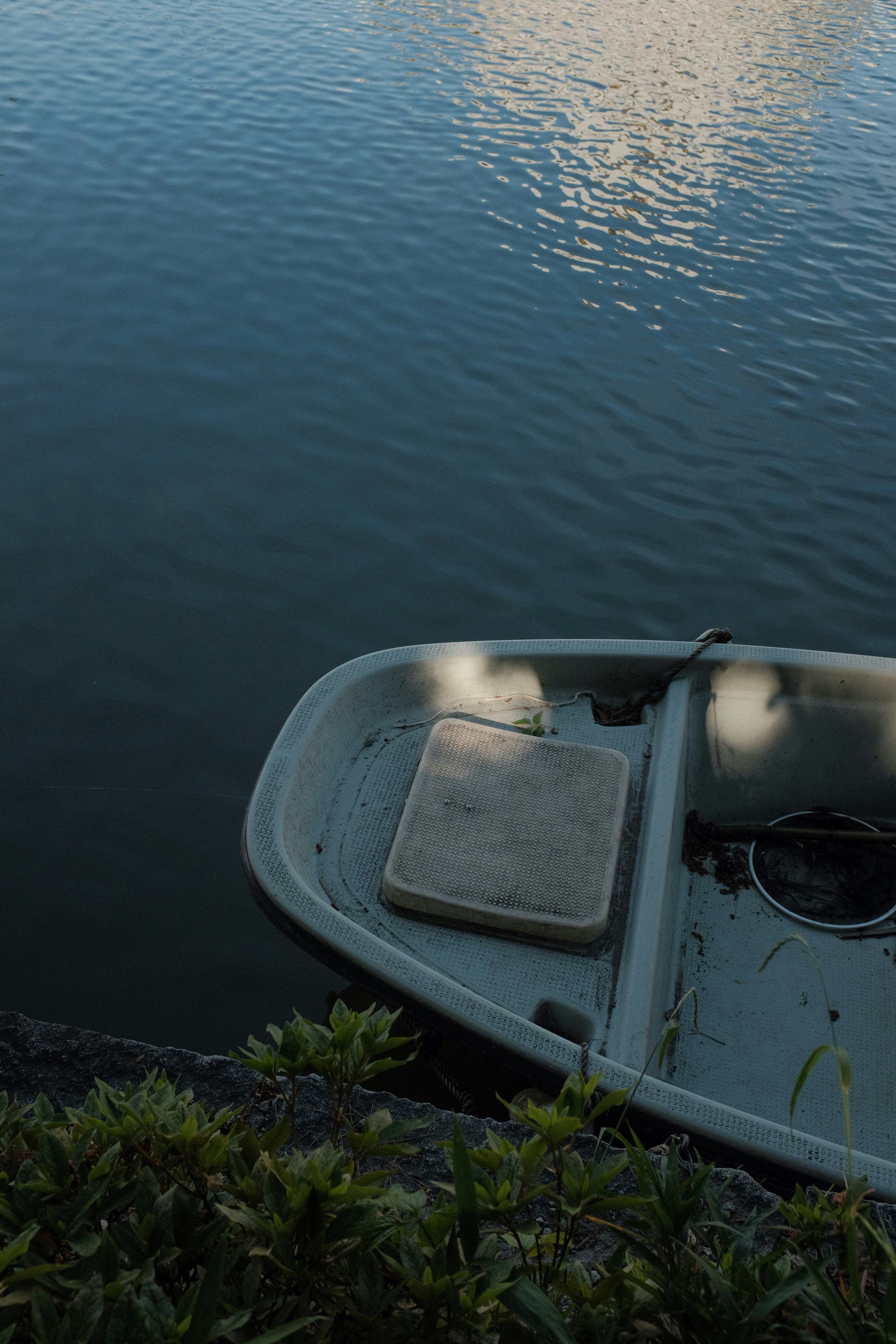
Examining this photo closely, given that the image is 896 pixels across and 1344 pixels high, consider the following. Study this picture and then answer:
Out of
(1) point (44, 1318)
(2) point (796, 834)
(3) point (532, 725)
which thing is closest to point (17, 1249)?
(1) point (44, 1318)

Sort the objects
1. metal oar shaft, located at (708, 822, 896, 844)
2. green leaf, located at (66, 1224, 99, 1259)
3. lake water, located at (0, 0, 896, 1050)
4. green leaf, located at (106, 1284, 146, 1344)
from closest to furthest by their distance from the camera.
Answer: green leaf, located at (106, 1284, 146, 1344) < green leaf, located at (66, 1224, 99, 1259) < metal oar shaft, located at (708, 822, 896, 844) < lake water, located at (0, 0, 896, 1050)

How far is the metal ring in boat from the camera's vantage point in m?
3.28

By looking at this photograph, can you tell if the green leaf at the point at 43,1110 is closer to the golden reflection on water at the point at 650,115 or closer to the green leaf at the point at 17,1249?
the green leaf at the point at 17,1249

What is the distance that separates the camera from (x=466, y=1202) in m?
0.95

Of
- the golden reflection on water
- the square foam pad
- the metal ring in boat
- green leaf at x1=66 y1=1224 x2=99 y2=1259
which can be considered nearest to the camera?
green leaf at x1=66 y1=1224 x2=99 y2=1259

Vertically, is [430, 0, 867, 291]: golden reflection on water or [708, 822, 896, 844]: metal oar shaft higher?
[430, 0, 867, 291]: golden reflection on water

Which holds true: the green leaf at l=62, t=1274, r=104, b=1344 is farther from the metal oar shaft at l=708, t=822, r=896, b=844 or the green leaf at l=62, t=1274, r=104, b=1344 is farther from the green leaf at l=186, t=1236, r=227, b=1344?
the metal oar shaft at l=708, t=822, r=896, b=844

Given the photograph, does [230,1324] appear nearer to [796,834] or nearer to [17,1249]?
[17,1249]

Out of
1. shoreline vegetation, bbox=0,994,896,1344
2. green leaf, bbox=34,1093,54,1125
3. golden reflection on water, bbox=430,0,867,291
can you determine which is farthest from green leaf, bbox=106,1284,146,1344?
golden reflection on water, bbox=430,0,867,291

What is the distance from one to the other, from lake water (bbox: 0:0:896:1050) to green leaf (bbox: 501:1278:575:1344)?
2801mm

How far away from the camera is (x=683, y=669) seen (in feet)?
11.7

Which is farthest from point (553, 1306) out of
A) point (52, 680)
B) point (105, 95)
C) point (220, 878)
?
point (105, 95)

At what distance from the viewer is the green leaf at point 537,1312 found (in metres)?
0.89

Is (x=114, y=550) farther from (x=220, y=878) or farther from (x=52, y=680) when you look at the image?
(x=220, y=878)
